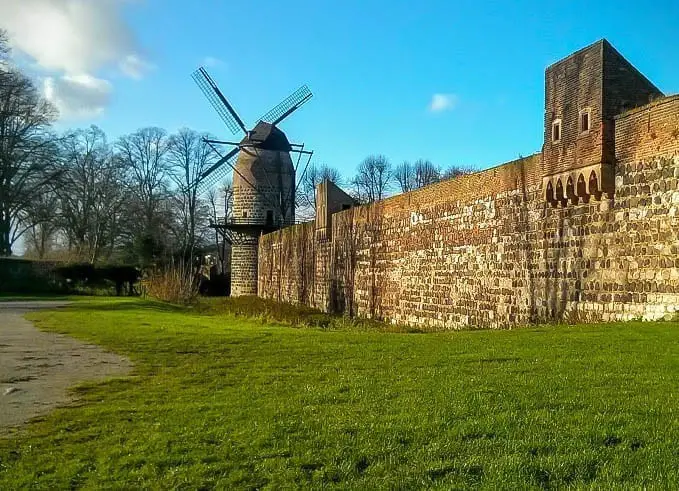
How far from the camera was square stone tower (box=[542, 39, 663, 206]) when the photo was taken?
40.4ft

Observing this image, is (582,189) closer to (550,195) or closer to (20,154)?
(550,195)

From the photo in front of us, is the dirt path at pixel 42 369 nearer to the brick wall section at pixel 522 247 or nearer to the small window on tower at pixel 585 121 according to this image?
the brick wall section at pixel 522 247

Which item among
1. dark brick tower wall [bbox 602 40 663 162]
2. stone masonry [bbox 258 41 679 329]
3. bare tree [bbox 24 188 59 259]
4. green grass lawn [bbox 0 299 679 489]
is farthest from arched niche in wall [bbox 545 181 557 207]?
bare tree [bbox 24 188 59 259]

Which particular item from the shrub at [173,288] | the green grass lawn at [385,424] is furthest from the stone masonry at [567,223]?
the shrub at [173,288]

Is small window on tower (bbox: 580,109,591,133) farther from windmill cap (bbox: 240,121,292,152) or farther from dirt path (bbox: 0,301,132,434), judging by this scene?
windmill cap (bbox: 240,121,292,152)

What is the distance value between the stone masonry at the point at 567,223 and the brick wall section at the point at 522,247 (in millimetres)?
28

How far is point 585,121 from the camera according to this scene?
12.7m

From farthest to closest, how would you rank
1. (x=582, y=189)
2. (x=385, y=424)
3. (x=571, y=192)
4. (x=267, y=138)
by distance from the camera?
(x=267, y=138)
(x=571, y=192)
(x=582, y=189)
(x=385, y=424)

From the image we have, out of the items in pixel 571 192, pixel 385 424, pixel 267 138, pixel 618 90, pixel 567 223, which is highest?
pixel 267 138

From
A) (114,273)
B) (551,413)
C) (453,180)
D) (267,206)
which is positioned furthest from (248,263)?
(551,413)

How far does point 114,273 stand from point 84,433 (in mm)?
38099

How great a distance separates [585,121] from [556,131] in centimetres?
103

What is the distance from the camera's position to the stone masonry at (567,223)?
1123 cm

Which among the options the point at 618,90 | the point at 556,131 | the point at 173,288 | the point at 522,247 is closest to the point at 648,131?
the point at 618,90
